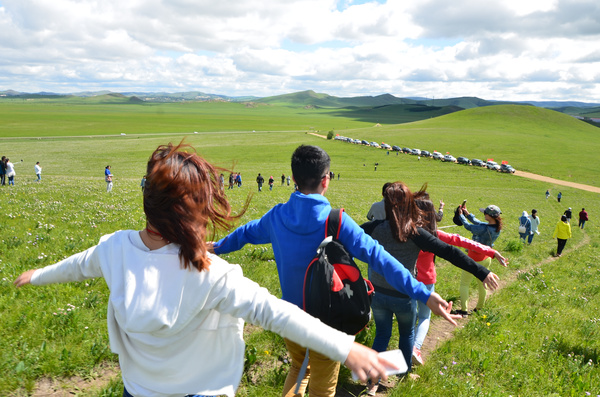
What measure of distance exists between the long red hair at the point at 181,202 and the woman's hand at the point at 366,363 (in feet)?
3.06

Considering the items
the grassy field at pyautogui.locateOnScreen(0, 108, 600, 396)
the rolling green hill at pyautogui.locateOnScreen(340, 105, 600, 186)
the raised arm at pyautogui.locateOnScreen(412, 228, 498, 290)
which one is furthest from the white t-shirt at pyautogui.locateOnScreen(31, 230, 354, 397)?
the rolling green hill at pyautogui.locateOnScreen(340, 105, 600, 186)

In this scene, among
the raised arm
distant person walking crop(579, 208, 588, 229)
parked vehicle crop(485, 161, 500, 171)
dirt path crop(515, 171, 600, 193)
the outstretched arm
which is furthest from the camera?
parked vehicle crop(485, 161, 500, 171)

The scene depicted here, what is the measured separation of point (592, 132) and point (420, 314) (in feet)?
504

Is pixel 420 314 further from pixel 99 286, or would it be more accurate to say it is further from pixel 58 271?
pixel 99 286

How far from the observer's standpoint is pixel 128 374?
237 centimetres

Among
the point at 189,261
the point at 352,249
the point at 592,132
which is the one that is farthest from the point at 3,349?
the point at 592,132

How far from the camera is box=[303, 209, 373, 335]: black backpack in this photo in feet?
9.50

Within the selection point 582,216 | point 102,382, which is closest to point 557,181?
point 582,216

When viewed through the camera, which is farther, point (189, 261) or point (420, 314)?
point (420, 314)

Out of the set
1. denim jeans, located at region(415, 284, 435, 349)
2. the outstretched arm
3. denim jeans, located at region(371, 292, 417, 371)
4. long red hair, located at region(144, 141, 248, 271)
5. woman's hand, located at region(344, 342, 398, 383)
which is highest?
long red hair, located at region(144, 141, 248, 271)

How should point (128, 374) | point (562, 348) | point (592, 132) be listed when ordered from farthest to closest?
point (592, 132) < point (562, 348) < point (128, 374)

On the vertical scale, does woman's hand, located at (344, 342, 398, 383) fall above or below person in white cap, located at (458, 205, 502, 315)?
above

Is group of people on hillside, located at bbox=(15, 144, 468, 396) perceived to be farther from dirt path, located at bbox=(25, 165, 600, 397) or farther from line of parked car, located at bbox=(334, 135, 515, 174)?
line of parked car, located at bbox=(334, 135, 515, 174)

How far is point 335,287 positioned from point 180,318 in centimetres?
131
